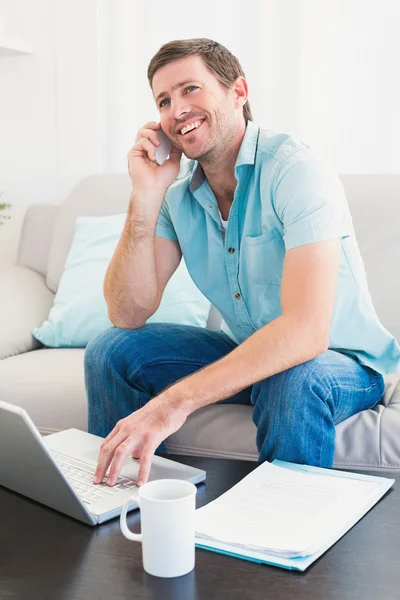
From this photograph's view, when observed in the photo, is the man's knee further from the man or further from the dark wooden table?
the dark wooden table

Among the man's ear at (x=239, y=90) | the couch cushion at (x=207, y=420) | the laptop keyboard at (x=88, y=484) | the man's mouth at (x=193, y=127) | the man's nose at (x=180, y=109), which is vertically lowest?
the couch cushion at (x=207, y=420)

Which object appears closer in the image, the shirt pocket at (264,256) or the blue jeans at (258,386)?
the blue jeans at (258,386)

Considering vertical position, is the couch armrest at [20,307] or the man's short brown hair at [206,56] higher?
the man's short brown hair at [206,56]

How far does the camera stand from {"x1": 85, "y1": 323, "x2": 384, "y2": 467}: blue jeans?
51.9 inches

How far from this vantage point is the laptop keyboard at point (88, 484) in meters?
1.07

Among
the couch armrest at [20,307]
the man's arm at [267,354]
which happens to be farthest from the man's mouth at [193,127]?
the couch armrest at [20,307]

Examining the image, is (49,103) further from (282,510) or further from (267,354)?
(282,510)

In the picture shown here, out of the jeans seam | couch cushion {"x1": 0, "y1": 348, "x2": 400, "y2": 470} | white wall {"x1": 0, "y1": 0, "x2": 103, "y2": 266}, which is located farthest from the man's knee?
white wall {"x1": 0, "y1": 0, "x2": 103, "y2": 266}

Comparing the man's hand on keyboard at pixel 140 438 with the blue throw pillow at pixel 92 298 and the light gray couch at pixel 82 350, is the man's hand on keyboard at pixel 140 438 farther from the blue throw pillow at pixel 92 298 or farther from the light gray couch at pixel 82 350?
the blue throw pillow at pixel 92 298

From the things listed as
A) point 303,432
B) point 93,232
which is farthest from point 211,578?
point 93,232

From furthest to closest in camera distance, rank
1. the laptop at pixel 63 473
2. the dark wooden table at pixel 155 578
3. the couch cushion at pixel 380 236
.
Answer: the couch cushion at pixel 380 236, the laptop at pixel 63 473, the dark wooden table at pixel 155 578

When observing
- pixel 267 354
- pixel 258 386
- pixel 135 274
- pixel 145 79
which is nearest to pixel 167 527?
pixel 267 354

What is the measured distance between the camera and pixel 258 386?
1.48 metres

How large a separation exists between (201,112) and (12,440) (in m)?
0.87
